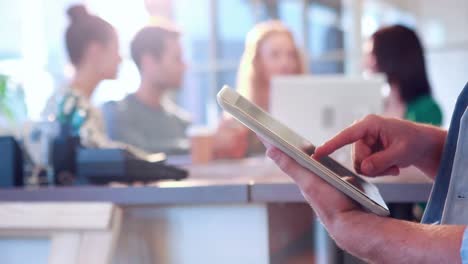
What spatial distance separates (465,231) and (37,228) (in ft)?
2.85

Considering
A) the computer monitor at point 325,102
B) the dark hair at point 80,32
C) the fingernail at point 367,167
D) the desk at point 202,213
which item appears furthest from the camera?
the dark hair at point 80,32

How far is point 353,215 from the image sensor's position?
85 centimetres

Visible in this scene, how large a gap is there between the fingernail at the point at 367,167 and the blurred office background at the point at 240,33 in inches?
186

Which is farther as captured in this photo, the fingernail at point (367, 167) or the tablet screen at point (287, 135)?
the fingernail at point (367, 167)

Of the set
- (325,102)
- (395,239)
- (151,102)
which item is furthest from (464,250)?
(151,102)

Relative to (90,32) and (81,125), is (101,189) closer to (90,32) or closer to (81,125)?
(81,125)

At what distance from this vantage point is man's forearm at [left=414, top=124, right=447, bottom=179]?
1115 mm

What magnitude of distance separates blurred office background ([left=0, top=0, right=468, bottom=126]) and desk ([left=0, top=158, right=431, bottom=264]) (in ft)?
14.2

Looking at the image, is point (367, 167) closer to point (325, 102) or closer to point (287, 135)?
point (287, 135)

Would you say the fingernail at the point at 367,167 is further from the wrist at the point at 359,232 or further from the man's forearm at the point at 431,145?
the wrist at the point at 359,232

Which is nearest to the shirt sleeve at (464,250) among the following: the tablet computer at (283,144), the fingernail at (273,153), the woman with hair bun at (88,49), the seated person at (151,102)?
the tablet computer at (283,144)

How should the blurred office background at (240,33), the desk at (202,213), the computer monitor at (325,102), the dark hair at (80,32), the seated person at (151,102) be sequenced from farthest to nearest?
the blurred office background at (240,33) → the seated person at (151,102) → the dark hair at (80,32) → the computer monitor at (325,102) → the desk at (202,213)

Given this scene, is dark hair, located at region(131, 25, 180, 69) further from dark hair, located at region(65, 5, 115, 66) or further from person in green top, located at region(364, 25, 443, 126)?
person in green top, located at region(364, 25, 443, 126)

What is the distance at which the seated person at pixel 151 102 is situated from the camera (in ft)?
12.5
